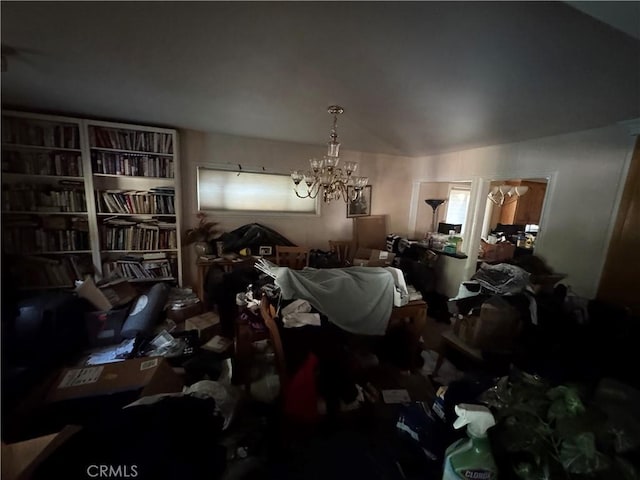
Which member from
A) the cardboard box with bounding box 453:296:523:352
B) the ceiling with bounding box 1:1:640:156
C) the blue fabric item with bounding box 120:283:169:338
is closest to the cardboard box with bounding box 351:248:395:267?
the cardboard box with bounding box 453:296:523:352

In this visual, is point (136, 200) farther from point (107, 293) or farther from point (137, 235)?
point (107, 293)

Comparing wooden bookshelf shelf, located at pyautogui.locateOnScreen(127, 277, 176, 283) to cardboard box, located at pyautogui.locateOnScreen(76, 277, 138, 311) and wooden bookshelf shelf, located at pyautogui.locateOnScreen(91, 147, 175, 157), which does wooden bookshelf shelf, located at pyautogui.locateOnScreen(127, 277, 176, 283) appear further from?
wooden bookshelf shelf, located at pyautogui.locateOnScreen(91, 147, 175, 157)

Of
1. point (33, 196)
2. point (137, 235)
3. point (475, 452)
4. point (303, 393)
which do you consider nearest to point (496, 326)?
point (475, 452)

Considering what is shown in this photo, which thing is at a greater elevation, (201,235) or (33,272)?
(33,272)

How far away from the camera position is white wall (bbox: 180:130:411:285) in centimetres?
244

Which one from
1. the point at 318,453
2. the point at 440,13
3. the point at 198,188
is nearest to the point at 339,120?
the point at 440,13

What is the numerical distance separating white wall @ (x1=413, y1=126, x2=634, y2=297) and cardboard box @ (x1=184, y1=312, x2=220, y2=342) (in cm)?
254

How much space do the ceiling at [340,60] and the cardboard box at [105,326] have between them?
1.22 metres

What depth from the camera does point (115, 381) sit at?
3.13 ft

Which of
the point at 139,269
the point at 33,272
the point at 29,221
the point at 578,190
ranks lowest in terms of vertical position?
the point at 139,269

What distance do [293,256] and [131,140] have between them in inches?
68.7

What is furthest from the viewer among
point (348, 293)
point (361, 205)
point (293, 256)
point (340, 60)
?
point (361, 205)

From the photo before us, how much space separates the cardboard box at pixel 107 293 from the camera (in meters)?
1.45

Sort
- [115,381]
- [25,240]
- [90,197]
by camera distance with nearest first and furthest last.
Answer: [25,240]
[115,381]
[90,197]
